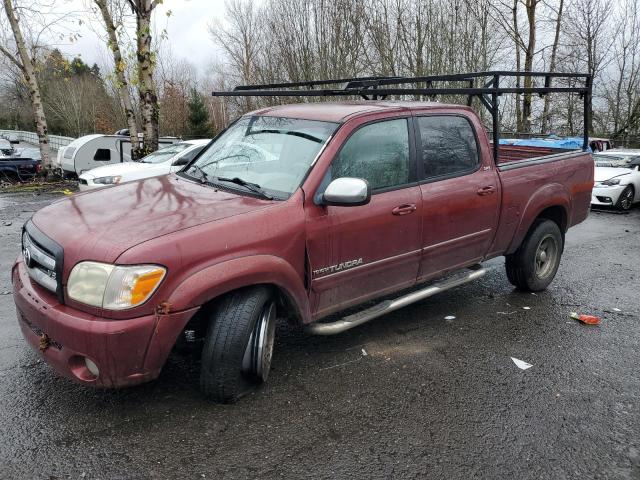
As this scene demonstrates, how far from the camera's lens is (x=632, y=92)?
26781 mm

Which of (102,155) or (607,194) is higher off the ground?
(102,155)

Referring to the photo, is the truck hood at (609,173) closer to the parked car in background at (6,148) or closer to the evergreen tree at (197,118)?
the parked car in background at (6,148)

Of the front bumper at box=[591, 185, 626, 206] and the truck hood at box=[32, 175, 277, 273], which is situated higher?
the truck hood at box=[32, 175, 277, 273]

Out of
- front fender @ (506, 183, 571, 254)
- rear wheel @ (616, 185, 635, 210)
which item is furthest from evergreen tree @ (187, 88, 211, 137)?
front fender @ (506, 183, 571, 254)

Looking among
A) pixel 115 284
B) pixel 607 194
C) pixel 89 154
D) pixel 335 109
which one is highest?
pixel 335 109

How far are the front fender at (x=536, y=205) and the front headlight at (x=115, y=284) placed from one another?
3.57 metres

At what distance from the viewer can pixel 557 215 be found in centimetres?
562

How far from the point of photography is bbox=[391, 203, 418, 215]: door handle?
3.87 meters

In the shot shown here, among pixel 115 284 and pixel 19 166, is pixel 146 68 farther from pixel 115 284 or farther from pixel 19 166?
pixel 115 284

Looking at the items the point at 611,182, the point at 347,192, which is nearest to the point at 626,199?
the point at 611,182

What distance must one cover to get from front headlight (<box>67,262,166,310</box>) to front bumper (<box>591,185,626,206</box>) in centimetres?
1152

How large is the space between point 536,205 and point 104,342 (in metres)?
4.06

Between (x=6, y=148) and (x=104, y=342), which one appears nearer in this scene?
(x=104, y=342)

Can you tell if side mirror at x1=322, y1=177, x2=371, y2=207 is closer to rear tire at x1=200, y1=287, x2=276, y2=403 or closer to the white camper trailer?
rear tire at x1=200, y1=287, x2=276, y2=403
